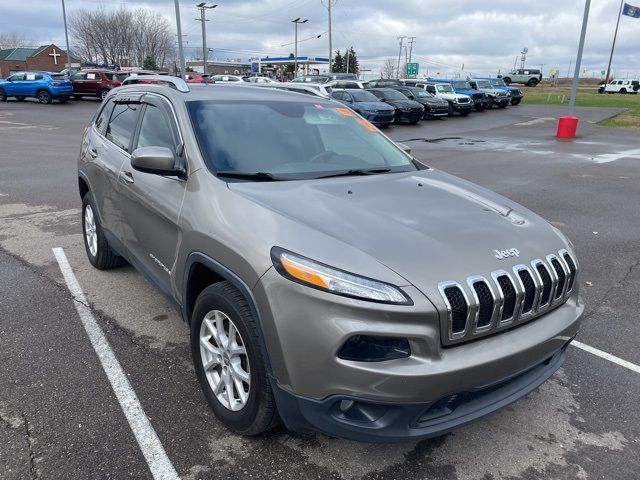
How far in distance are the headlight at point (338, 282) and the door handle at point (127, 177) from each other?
1.97 m

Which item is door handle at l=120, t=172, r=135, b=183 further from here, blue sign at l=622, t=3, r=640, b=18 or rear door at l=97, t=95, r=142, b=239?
blue sign at l=622, t=3, r=640, b=18

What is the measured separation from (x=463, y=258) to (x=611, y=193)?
851 cm

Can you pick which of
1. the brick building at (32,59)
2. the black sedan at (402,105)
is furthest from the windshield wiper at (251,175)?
the brick building at (32,59)

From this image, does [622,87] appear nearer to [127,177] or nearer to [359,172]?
[359,172]

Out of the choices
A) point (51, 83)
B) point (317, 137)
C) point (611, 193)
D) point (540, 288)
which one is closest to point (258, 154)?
point (317, 137)

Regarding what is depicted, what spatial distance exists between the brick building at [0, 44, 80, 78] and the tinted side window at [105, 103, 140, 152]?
80.3 meters

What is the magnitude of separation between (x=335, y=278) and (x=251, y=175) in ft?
3.78

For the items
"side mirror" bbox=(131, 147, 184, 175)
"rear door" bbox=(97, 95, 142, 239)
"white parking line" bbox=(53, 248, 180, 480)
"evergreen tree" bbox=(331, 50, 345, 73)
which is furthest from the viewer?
"evergreen tree" bbox=(331, 50, 345, 73)

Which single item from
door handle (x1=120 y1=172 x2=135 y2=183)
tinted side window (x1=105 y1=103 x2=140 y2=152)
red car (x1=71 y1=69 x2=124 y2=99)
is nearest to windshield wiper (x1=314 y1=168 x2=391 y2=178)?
door handle (x1=120 y1=172 x2=135 y2=183)

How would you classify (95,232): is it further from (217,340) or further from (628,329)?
(628,329)

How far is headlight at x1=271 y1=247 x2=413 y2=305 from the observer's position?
2113 mm

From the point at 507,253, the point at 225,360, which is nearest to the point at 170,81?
the point at 225,360

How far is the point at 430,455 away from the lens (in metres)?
2.62

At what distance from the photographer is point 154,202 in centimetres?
332
